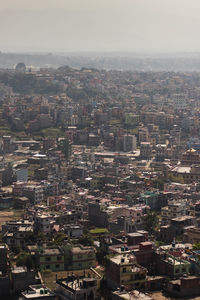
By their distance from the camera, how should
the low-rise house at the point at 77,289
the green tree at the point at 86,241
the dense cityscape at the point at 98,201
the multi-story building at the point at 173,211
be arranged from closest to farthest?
the low-rise house at the point at 77,289 < the dense cityscape at the point at 98,201 < the green tree at the point at 86,241 < the multi-story building at the point at 173,211

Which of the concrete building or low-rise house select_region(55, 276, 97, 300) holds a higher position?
low-rise house select_region(55, 276, 97, 300)

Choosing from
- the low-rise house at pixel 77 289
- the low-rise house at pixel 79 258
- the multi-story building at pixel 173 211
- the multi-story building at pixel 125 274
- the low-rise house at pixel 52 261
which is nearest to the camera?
the low-rise house at pixel 77 289

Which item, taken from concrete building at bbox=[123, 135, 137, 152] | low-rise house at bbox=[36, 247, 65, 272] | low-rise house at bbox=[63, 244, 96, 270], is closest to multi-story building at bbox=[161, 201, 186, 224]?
low-rise house at bbox=[63, 244, 96, 270]

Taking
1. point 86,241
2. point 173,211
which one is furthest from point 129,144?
point 86,241

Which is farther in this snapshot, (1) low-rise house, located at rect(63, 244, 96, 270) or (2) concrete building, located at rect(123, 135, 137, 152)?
(2) concrete building, located at rect(123, 135, 137, 152)

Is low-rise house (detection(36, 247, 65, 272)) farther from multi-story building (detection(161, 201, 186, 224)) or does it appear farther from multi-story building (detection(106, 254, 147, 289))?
multi-story building (detection(161, 201, 186, 224))

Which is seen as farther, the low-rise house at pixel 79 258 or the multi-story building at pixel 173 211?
the multi-story building at pixel 173 211

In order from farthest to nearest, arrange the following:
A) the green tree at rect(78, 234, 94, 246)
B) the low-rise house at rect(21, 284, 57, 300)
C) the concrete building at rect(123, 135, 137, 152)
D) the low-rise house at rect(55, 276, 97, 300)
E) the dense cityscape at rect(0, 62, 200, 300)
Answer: the concrete building at rect(123, 135, 137, 152) < the green tree at rect(78, 234, 94, 246) < the dense cityscape at rect(0, 62, 200, 300) < the low-rise house at rect(55, 276, 97, 300) < the low-rise house at rect(21, 284, 57, 300)

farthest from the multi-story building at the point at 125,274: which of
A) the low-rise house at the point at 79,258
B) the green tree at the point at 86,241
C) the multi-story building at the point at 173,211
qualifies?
the multi-story building at the point at 173,211

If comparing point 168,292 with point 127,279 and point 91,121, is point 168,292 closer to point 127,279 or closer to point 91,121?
point 127,279

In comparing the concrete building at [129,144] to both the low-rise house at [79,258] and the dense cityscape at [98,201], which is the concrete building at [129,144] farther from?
the low-rise house at [79,258]

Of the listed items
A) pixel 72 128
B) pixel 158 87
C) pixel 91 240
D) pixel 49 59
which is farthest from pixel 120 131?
pixel 49 59
